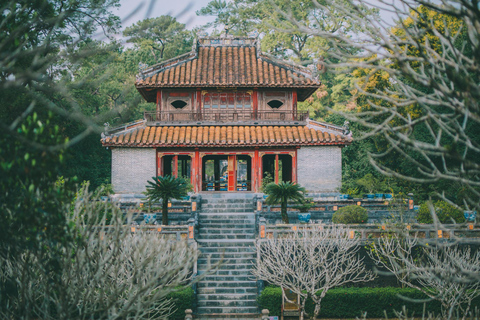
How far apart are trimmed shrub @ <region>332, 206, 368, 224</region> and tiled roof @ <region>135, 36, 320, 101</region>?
6907 millimetres

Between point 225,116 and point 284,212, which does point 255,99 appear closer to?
point 225,116

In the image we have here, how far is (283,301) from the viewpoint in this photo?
13906mm

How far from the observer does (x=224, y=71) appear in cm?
2236

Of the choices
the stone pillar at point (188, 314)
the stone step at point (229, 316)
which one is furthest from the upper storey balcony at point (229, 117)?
the stone pillar at point (188, 314)

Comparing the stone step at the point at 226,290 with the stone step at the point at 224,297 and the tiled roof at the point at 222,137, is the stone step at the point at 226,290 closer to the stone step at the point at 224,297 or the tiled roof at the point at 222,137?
the stone step at the point at 224,297

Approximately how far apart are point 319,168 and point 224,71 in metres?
6.40

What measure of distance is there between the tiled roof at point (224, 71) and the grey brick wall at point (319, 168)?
3130 mm

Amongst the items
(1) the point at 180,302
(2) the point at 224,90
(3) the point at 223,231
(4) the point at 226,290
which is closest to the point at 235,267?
(4) the point at 226,290

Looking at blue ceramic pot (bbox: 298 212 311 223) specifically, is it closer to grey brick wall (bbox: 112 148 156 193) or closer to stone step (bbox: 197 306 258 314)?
stone step (bbox: 197 306 258 314)

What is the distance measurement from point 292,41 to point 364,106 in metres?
16.3

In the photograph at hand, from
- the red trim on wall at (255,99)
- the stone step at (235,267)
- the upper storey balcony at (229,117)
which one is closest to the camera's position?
the stone step at (235,267)

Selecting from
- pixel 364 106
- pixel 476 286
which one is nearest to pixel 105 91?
pixel 364 106

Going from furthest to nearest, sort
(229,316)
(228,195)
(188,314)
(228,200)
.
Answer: (228,195) → (228,200) → (229,316) → (188,314)

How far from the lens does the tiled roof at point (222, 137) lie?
20688 millimetres
